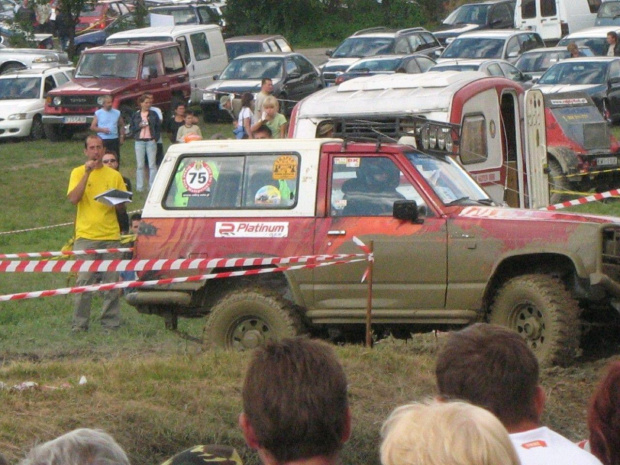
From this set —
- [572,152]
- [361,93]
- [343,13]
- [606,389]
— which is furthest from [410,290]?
[343,13]

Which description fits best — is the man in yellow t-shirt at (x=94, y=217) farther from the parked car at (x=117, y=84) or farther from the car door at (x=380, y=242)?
the parked car at (x=117, y=84)

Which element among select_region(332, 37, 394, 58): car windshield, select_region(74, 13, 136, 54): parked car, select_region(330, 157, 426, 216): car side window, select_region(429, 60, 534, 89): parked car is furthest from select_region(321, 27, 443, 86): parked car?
select_region(330, 157, 426, 216): car side window

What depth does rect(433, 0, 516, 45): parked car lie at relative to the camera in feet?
127

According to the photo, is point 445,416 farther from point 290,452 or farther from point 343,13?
point 343,13

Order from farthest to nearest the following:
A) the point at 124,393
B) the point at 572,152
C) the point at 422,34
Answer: the point at 422,34 < the point at 572,152 < the point at 124,393

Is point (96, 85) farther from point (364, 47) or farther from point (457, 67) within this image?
point (364, 47)

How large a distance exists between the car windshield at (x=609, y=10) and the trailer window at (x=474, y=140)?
79.0 feet

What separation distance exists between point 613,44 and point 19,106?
46.7 feet

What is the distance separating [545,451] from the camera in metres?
3.32

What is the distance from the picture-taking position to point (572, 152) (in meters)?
17.8

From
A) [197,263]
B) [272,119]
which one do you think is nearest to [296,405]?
[197,263]

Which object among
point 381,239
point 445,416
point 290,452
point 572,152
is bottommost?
point 572,152

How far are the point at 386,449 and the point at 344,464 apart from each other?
3707 millimetres

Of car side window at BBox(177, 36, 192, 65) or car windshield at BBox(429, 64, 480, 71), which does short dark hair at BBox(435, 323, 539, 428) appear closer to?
car windshield at BBox(429, 64, 480, 71)
